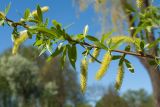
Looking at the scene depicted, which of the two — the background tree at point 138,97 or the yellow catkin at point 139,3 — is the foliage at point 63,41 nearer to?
the yellow catkin at point 139,3

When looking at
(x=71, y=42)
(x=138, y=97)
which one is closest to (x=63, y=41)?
(x=71, y=42)

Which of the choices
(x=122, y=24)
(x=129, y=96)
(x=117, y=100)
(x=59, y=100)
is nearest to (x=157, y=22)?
(x=122, y=24)

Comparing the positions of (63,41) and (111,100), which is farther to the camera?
(111,100)

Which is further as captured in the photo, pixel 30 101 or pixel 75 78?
pixel 75 78

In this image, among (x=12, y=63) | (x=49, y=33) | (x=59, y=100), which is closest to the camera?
(x=49, y=33)

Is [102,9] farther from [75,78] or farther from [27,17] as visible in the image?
[75,78]

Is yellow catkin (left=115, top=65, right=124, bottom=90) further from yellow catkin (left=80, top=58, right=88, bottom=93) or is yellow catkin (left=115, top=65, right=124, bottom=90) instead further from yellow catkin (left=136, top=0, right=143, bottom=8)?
yellow catkin (left=136, top=0, right=143, bottom=8)

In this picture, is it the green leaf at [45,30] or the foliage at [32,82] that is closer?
the green leaf at [45,30]

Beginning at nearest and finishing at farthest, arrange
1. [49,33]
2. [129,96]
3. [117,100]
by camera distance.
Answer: [49,33]
[117,100]
[129,96]

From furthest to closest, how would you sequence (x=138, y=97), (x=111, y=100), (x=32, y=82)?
(x=138, y=97) → (x=32, y=82) → (x=111, y=100)

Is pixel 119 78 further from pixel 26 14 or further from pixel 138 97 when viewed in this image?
pixel 138 97

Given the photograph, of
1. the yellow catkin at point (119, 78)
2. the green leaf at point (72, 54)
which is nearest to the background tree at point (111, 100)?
the yellow catkin at point (119, 78)
